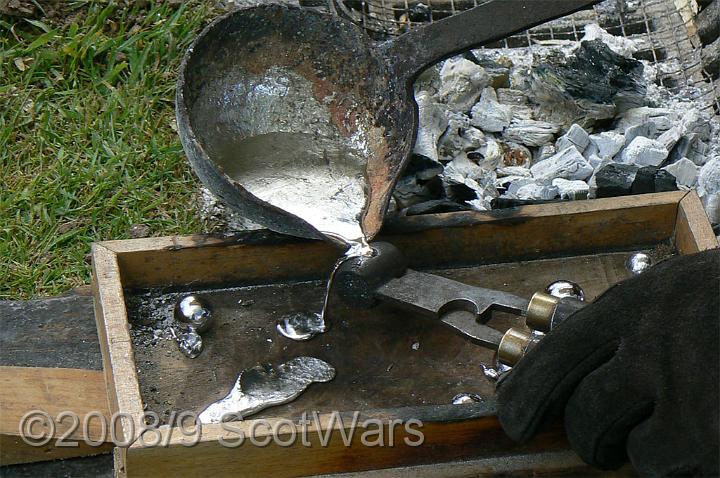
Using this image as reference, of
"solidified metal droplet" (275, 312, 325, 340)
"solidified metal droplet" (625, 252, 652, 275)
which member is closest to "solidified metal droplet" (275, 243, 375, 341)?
"solidified metal droplet" (275, 312, 325, 340)

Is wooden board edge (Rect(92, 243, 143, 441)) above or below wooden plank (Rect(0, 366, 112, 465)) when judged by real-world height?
above

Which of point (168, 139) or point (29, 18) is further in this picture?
point (29, 18)

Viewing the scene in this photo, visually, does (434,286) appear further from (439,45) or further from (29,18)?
(29,18)

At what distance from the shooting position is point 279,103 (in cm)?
231

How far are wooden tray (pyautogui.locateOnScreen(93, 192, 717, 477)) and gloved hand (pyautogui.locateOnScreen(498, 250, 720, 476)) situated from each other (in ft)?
0.41

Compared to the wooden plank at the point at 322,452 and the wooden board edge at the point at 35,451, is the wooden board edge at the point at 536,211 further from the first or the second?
the wooden board edge at the point at 35,451

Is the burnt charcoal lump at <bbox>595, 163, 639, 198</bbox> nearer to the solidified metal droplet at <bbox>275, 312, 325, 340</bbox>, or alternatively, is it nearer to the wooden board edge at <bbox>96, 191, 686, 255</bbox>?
the wooden board edge at <bbox>96, 191, 686, 255</bbox>

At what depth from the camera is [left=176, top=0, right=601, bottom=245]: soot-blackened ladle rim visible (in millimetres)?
2041

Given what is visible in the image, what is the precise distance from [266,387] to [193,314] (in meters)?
0.22

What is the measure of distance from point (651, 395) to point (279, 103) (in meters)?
1.08

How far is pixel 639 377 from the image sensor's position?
63.8 inches

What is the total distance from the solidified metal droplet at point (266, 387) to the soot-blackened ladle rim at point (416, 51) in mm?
264

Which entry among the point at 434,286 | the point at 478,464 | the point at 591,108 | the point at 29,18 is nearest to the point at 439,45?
the point at 434,286

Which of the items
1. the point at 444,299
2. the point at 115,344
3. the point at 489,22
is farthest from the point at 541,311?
the point at 115,344
